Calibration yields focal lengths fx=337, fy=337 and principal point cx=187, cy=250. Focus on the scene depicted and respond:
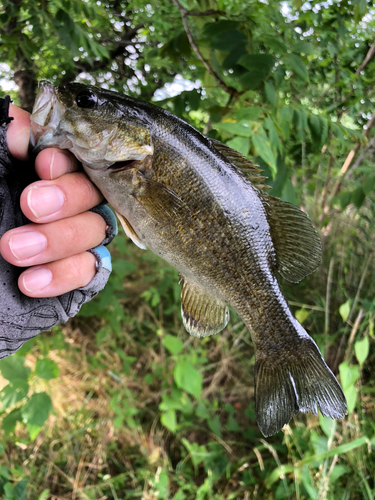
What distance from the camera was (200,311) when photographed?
1246 mm

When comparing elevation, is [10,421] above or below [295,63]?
below

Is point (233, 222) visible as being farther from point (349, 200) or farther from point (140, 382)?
point (140, 382)

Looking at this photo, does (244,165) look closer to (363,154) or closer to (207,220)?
(207,220)

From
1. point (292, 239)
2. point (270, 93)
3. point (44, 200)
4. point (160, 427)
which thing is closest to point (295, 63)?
point (270, 93)

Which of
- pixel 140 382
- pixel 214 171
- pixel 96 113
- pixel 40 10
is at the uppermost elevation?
pixel 40 10

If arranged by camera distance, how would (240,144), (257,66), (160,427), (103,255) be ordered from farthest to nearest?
(160,427) → (257,66) → (240,144) → (103,255)

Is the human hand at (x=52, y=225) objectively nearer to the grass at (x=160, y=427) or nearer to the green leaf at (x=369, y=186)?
the grass at (x=160, y=427)

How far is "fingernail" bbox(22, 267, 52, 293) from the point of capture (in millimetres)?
1032

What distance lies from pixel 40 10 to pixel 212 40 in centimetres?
140

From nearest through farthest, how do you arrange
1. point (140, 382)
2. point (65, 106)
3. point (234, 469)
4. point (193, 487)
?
point (65, 106)
point (193, 487)
point (234, 469)
point (140, 382)

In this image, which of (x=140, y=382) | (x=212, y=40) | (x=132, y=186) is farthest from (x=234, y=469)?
(x=212, y=40)

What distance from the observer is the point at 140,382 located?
3334 millimetres

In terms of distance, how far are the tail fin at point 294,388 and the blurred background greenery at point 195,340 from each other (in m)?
0.80

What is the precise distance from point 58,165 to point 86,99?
0.22 m
